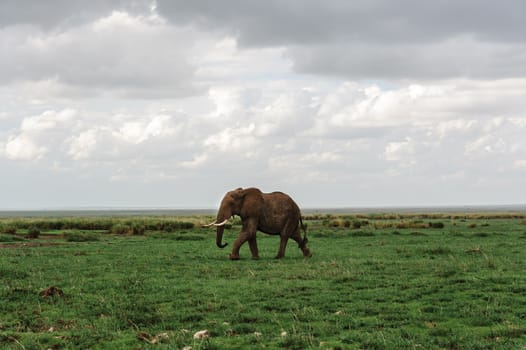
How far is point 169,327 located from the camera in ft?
38.9

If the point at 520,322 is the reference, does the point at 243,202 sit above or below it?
above

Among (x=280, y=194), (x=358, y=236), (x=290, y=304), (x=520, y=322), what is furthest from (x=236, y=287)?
(x=358, y=236)

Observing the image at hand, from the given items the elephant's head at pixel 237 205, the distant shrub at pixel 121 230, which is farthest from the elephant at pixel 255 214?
the distant shrub at pixel 121 230

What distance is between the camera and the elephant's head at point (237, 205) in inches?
962

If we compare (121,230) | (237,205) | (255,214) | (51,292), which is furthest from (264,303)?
(121,230)

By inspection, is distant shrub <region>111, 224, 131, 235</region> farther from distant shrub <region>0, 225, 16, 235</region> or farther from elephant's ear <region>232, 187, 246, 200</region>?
elephant's ear <region>232, 187, 246, 200</region>

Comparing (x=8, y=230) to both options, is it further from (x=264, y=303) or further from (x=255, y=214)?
(x=264, y=303)

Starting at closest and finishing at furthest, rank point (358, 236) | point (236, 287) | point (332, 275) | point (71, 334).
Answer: point (71, 334)
point (236, 287)
point (332, 275)
point (358, 236)

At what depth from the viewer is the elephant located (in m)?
24.4

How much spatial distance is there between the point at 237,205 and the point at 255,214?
0.93 m

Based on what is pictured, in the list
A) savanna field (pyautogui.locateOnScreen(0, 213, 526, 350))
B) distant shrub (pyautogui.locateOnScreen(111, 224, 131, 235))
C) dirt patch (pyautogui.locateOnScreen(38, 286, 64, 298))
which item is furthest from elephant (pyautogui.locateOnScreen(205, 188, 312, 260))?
distant shrub (pyautogui.locateOnScreen(111, 224, 131, 235))

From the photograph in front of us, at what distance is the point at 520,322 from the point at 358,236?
31.0 metres

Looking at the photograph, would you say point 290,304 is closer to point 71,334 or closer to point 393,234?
point 71,334

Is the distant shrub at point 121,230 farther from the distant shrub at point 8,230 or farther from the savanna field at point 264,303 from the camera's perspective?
the savanna field at point 264,303
